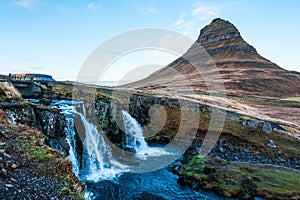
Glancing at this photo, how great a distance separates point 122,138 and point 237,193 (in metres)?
20.2

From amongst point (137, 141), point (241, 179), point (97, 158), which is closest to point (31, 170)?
point (97, 158)

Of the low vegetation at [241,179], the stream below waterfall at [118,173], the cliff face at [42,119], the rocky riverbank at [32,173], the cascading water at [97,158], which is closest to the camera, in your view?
the rocky riverbank at [32,173]

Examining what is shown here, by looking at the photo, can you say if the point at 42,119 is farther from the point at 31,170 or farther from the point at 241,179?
the point at 241,179

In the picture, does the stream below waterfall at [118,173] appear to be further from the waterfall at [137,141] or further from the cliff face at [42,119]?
the cliff face at [42,119]

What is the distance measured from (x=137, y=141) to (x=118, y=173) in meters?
12.3

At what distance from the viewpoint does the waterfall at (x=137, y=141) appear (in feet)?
120

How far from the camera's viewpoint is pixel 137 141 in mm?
39656

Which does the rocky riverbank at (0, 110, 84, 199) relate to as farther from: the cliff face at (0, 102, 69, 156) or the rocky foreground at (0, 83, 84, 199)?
the cliff face at (0, 102, 69, 156)

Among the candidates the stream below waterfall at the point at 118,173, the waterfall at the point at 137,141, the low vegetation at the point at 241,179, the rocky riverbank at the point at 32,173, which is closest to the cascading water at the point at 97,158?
the stream below waterfall at the point at 118,173

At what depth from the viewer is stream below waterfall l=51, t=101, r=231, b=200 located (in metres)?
23.2

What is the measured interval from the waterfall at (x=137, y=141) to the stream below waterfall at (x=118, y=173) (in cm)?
15

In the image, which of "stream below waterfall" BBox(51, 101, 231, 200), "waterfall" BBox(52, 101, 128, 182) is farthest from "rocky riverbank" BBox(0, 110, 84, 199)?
"waterfall" BBox(52, 101, 128, 182)

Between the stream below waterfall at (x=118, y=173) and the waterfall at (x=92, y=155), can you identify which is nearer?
the stream below waterfall at (x=118, y=173)

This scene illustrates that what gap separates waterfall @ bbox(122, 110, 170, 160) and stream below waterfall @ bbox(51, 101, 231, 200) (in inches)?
6.1
